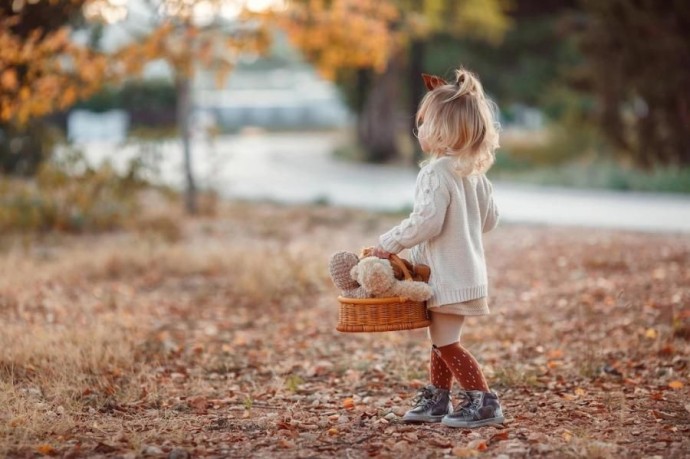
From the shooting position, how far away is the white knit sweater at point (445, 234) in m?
4.36

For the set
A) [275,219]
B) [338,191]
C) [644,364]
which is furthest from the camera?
[338,191]

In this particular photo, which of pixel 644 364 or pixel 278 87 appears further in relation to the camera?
pixel 278 87

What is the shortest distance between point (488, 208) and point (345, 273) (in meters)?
0.72

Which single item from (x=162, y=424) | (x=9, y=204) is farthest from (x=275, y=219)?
(x=162, y=424)

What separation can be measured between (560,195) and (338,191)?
11.7 feet

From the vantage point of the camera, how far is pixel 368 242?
34.9 feet

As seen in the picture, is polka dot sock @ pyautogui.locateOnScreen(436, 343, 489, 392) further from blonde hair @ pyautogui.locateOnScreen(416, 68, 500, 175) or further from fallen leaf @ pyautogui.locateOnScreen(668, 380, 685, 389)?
fallen leaf @ pyautogui.locateOnScreen(668, 380, 685, 389)

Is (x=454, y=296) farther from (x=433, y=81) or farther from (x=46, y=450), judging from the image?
(x=46, y=450)

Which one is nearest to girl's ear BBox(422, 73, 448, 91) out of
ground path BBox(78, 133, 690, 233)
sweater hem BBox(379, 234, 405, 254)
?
sweater hem BBox(379, 234, 405, 254)

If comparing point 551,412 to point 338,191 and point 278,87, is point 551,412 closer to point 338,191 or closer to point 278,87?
point 338,191

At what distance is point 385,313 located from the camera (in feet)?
14.5

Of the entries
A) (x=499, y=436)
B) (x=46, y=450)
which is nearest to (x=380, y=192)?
(x=499, y=436)

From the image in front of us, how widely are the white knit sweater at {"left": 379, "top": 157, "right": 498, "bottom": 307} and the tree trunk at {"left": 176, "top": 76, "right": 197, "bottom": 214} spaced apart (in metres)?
8.55

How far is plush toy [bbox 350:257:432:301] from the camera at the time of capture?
435 cm
